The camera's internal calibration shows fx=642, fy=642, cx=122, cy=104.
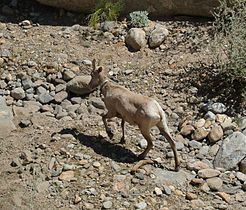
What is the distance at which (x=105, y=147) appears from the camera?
25.3ft

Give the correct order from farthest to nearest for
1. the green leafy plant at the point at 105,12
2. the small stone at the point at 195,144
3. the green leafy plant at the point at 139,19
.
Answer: the green leafy plant at the point at 105,12 → the green leafy plant at the point at 139,19 → the small stone at the point at 195,144

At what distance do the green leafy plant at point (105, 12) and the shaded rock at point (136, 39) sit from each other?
51 centimetres

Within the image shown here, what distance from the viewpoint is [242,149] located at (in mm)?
7438

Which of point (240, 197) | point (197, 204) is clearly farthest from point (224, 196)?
point (197, 204)

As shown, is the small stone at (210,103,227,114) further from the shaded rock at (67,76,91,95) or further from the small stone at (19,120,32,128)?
the small stone at (19,120,32,128)

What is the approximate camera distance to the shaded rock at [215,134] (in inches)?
305

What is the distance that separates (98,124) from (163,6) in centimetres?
256

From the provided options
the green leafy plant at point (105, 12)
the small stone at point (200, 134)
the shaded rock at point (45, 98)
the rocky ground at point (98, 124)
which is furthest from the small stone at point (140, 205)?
the green leafy plant at point (105, 12)

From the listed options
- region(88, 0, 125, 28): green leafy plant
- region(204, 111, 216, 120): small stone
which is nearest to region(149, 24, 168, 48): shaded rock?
region(88, 0, 125, 28): green leafy plant

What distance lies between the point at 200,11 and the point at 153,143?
2.77m

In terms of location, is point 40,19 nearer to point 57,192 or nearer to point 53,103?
point 53,103

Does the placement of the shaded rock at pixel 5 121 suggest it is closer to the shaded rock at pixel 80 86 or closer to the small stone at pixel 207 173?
the shaded rock at pixel 80 86

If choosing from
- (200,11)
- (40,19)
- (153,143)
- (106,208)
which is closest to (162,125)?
(153,143)

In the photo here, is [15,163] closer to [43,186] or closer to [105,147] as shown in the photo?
[43,186]
